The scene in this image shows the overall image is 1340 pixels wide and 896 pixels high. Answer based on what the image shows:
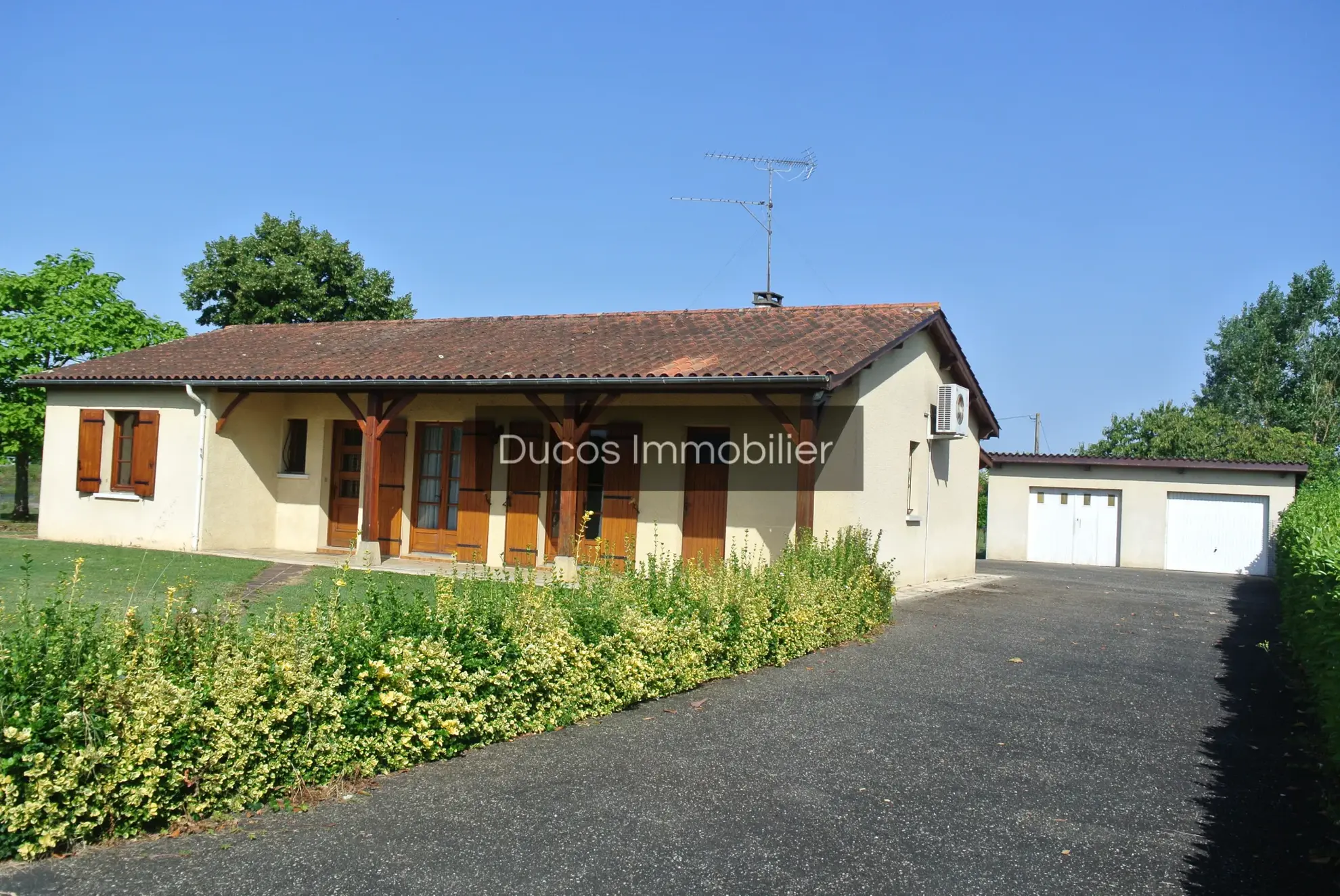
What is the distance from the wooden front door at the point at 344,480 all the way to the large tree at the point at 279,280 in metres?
14.8

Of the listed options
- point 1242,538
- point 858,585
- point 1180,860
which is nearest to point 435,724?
point 1180,860

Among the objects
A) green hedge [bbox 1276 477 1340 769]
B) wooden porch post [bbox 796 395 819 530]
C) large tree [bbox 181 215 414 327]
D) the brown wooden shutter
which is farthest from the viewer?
large tree [bbox 181 215 414 327]

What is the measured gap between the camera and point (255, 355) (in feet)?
56.1

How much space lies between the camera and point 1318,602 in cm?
670

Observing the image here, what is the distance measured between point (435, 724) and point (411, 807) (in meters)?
0.74

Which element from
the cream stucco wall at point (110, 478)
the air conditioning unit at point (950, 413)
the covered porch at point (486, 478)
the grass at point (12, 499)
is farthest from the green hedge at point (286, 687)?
the grass at point (12, 499)

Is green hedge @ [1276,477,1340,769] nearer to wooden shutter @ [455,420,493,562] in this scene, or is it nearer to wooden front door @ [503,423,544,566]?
wooden front door @ [503,423,544,566]

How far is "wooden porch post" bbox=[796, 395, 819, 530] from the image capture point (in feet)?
39.1

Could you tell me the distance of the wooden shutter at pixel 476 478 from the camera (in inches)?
600

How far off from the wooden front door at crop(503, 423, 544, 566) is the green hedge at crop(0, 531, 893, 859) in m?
7.23

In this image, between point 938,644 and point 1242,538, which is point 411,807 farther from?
point 1242,538

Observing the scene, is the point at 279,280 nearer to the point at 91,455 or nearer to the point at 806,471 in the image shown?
the point at 91,455

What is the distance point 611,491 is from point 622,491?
16 cm

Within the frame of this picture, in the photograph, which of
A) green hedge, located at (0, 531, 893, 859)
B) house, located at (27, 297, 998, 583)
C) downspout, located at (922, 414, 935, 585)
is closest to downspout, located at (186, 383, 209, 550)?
house, located at (27, 297, 998, 583)
